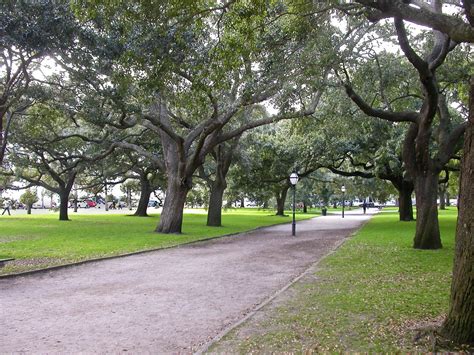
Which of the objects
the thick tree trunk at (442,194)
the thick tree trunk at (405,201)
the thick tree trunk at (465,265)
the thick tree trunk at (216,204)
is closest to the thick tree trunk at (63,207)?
the thick tree trunk at (216,204)

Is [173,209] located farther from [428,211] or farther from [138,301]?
[138,301]

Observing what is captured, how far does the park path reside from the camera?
214 inches

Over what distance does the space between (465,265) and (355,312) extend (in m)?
2.05

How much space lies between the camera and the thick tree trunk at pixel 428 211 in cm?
1366

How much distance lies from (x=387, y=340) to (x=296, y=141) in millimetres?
23185

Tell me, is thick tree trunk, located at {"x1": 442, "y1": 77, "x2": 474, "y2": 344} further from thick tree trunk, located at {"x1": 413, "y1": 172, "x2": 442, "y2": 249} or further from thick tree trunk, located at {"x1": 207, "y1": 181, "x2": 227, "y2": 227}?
thick tree trunk, located at {"x1": 207, "y1": 181, "x2": 227, "y2": 227}

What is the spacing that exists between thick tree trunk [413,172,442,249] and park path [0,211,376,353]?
3628 mm

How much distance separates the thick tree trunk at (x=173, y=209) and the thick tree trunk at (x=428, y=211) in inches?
407

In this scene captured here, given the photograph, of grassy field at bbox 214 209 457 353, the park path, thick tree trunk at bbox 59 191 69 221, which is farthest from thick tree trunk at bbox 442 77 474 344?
thick tree trunk at bbox 59 191 69 221

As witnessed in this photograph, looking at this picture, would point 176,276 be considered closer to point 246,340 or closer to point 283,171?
point 246,340

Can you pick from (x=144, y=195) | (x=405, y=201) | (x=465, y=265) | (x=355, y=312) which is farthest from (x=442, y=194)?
(x=465, y=265)

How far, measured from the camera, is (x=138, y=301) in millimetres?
7449

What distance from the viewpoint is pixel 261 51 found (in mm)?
10711

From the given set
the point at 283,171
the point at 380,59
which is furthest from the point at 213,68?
the point at 283,171
